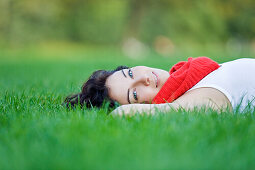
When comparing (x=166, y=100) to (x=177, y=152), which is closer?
(x=177, y=152)

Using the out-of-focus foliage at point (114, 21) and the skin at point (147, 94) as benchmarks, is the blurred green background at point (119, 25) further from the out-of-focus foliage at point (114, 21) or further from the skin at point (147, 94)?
the skin at point (147, 94)

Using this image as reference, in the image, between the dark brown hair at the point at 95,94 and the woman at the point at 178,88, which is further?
the dark brown hair at the point at 95,94

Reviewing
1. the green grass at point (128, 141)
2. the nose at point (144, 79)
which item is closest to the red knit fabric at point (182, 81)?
the nose at point (144, 79)

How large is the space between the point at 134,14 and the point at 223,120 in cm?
2024

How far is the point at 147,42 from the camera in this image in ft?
102

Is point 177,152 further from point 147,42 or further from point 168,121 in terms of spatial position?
point 147,42

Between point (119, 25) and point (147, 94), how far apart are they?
1091 inches

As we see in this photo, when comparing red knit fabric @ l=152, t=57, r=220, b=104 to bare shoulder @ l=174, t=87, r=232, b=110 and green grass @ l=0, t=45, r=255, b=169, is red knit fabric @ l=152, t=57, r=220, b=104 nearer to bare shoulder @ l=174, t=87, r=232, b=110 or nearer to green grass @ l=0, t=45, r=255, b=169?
bare shoulder @ l=174, t=87, r=232, b=110

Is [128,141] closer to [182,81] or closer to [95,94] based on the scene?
[182,81]

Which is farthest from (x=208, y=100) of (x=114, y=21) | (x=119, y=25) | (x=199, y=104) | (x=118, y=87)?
(x=119, y=25)

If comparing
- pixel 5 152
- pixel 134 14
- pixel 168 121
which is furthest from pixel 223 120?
pixel 134 14

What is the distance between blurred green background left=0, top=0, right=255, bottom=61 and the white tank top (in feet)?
68.6

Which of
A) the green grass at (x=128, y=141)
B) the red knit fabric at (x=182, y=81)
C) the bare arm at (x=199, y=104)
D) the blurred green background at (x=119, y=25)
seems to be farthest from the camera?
the blurred green background at (x=119, y=25)

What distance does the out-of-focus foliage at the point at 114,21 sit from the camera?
80.4ft
